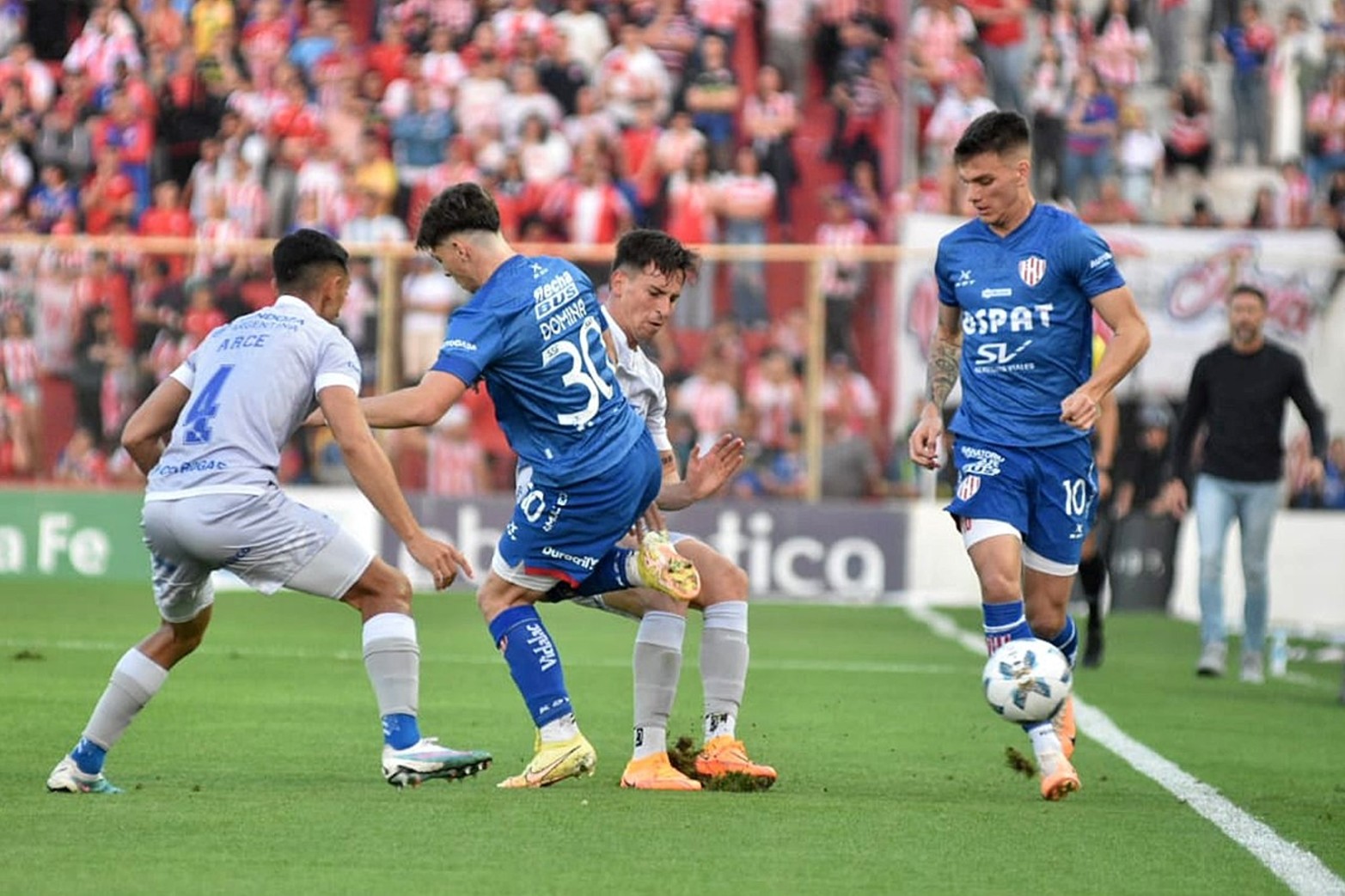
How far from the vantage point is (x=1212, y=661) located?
15.1 metres

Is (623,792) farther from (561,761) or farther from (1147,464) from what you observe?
(1147,464)

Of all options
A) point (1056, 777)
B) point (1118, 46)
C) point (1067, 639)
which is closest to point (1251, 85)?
point (1118, 46)

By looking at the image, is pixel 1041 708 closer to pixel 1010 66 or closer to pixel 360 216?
pixel 360 216

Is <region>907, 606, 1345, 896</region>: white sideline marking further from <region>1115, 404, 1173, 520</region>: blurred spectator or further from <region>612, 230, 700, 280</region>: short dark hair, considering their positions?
<region>1115, 404, 1173, 520</region>: blurred spectator

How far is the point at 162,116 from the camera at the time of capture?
83.4 feet

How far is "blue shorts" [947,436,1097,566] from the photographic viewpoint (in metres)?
8.73

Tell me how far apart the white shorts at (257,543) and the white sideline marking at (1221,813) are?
2968mm

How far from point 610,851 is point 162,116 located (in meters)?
20.1

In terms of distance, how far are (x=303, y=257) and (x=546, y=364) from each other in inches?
35.1

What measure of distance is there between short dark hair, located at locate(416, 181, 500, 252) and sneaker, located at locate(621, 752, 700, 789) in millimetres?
1970

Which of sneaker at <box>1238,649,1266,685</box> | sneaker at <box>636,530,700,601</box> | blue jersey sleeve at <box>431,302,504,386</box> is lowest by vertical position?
sneaker at <box>1238,649,1266,685</box>

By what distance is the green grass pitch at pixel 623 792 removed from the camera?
6352 millimetres

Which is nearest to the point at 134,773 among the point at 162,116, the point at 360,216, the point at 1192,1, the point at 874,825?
the point at 874,825

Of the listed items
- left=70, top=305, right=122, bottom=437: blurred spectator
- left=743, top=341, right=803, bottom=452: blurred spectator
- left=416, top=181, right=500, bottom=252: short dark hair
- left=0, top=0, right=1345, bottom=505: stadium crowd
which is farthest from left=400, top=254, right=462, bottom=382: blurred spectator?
left=416, top=181, right=500, bottom=252: short dark hair
